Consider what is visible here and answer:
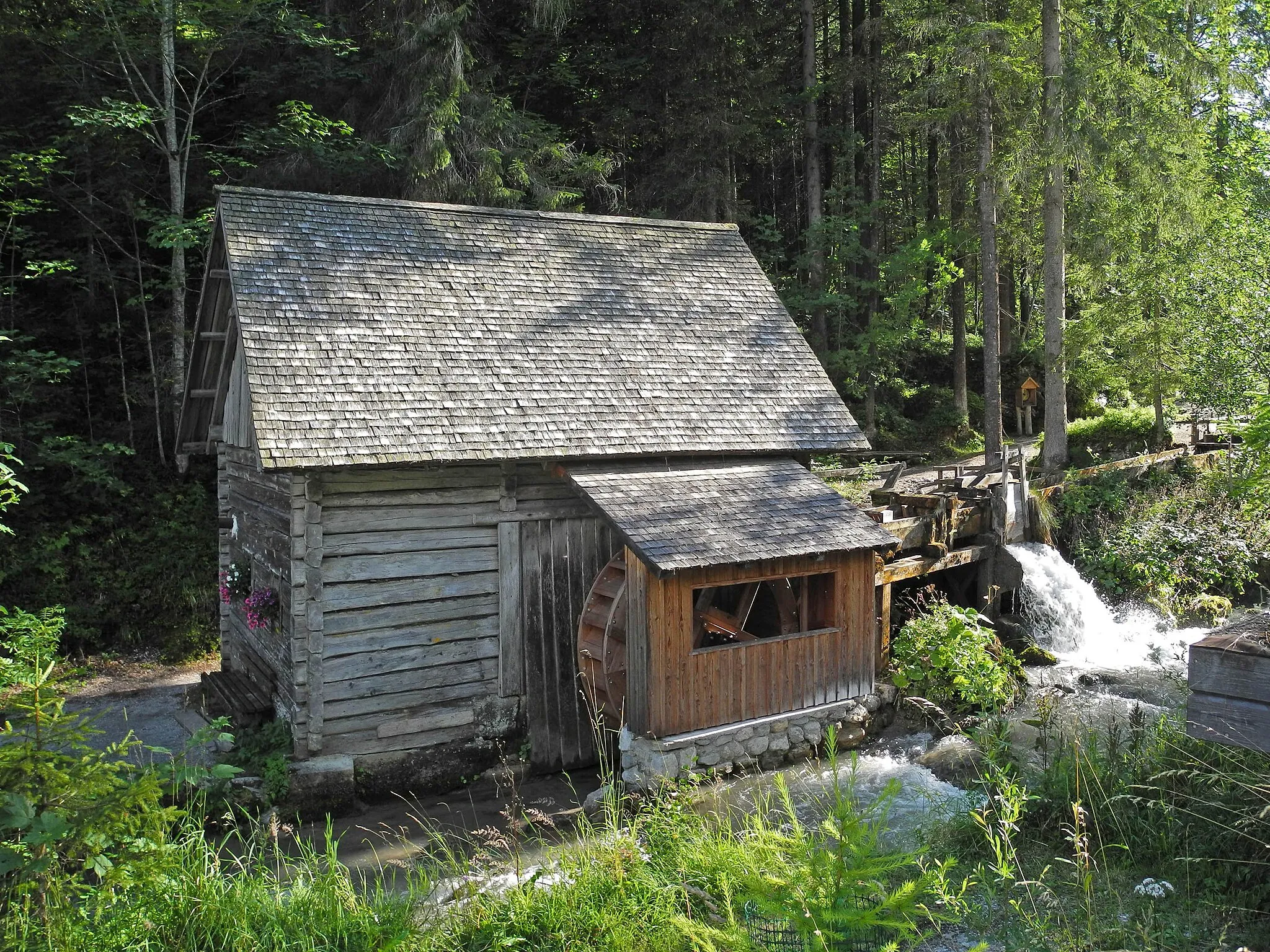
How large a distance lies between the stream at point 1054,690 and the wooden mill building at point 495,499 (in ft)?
2.61

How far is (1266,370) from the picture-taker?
9305 mm

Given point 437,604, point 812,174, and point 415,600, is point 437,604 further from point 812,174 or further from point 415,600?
point 812,174

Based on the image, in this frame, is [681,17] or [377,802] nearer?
[377,802]

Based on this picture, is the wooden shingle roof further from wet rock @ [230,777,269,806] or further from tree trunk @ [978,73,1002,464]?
tree trunk @ [978,73,1002,464]

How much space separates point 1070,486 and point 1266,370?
6.41 m

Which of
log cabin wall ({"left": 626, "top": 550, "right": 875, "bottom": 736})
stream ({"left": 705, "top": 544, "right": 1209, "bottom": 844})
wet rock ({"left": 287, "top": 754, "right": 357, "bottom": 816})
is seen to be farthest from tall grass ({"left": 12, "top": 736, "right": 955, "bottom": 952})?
log cabin wall ({"left": 626, "top": 550, "right": 875, "bottom": 736})

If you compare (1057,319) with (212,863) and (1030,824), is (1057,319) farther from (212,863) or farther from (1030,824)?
(212,863)

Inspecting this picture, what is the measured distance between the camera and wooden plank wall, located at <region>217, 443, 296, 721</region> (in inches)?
369

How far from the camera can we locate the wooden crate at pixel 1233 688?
346 centimetres

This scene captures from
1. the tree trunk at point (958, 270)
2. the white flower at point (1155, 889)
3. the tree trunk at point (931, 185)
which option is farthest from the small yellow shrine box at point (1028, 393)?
the white flower at point (1155, 889)

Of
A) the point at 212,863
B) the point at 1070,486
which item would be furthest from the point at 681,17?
the point at 212,863

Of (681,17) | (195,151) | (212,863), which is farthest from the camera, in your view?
(681,17)

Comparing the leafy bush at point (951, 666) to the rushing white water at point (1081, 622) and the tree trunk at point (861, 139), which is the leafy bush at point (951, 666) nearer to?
the rushing white water at point (1081, 622)

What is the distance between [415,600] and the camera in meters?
9.09
